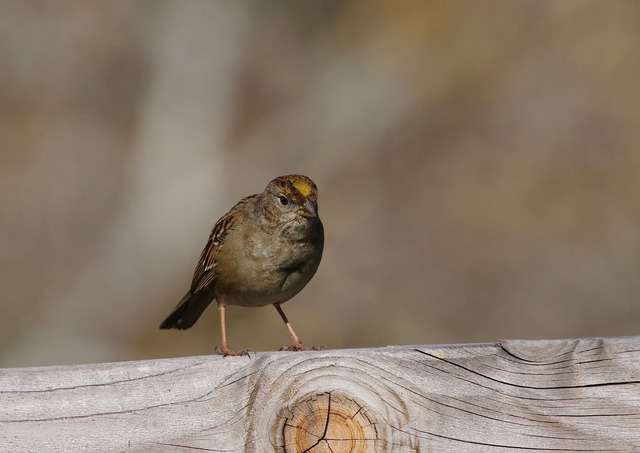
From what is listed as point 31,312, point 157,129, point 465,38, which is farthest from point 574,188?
point 31,312

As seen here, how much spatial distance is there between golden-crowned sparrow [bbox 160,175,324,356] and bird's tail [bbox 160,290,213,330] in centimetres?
23

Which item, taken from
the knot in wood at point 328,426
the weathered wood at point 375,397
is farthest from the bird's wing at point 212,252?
the knot in wood at point 328,426

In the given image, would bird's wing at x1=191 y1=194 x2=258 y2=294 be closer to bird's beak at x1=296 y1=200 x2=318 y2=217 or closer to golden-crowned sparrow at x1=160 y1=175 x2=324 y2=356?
golden-crowned sparrow at x1=160 y1=175 x2=324 y2=356

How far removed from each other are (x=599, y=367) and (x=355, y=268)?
21.4ft

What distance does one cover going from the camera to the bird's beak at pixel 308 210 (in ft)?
16.6

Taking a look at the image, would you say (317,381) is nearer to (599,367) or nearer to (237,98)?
(599,367)

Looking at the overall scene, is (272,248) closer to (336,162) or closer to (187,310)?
(187,310)

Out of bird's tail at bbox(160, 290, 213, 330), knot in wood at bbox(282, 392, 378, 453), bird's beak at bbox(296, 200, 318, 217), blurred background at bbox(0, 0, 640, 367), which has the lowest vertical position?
knot in wood at bbox(282, 392, 378, 453)

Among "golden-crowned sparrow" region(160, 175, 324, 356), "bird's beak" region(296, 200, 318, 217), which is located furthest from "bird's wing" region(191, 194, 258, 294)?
"bird's beak" region(296, 200, 318, 217)

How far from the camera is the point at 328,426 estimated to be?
8.84 feet

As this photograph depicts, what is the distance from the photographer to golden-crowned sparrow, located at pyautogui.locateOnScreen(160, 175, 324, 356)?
5082 millimetres

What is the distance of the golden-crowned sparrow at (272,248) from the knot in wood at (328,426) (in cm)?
224

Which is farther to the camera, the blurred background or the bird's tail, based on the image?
the blurred background

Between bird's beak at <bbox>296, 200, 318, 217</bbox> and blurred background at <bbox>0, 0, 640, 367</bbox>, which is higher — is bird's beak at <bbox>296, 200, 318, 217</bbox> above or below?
below
